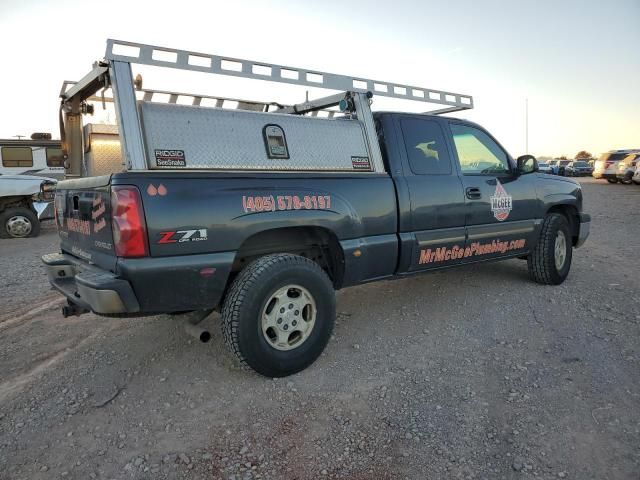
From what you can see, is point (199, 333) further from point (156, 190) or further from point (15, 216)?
point (15, 216)

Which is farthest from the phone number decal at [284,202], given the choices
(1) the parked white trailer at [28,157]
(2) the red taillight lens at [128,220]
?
(1) the parked white trailer at [28,157]

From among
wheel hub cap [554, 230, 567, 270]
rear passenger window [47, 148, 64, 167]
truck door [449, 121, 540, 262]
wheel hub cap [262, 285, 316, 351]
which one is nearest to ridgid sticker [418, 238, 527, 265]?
truck door [449, 121, 540, 262]

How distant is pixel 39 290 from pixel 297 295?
387cm

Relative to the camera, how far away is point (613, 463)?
2.30 m

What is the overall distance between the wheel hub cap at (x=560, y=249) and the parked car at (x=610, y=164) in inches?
831

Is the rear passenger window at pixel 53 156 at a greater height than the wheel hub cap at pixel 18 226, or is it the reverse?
the rear passenger window at pixel 53 156

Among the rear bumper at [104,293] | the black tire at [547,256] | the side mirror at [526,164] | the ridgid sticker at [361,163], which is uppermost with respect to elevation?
the ridgid sticker at [361,163]

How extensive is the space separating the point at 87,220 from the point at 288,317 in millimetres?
1488

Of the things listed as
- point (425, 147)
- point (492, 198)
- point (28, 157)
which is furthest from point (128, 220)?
point (28, 157)

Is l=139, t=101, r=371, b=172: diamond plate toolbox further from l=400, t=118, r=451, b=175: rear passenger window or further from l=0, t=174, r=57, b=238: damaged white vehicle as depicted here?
l=0, t=174, r=57, b=238: damaged white vehicle

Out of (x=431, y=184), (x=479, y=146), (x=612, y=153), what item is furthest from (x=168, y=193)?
(x=612, y=153)

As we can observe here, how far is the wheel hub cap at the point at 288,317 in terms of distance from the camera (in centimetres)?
315

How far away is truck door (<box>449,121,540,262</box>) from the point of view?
4.50 metres

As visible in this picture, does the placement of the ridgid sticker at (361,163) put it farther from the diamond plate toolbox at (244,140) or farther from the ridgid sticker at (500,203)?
the ridgid sticker at (500,203)
